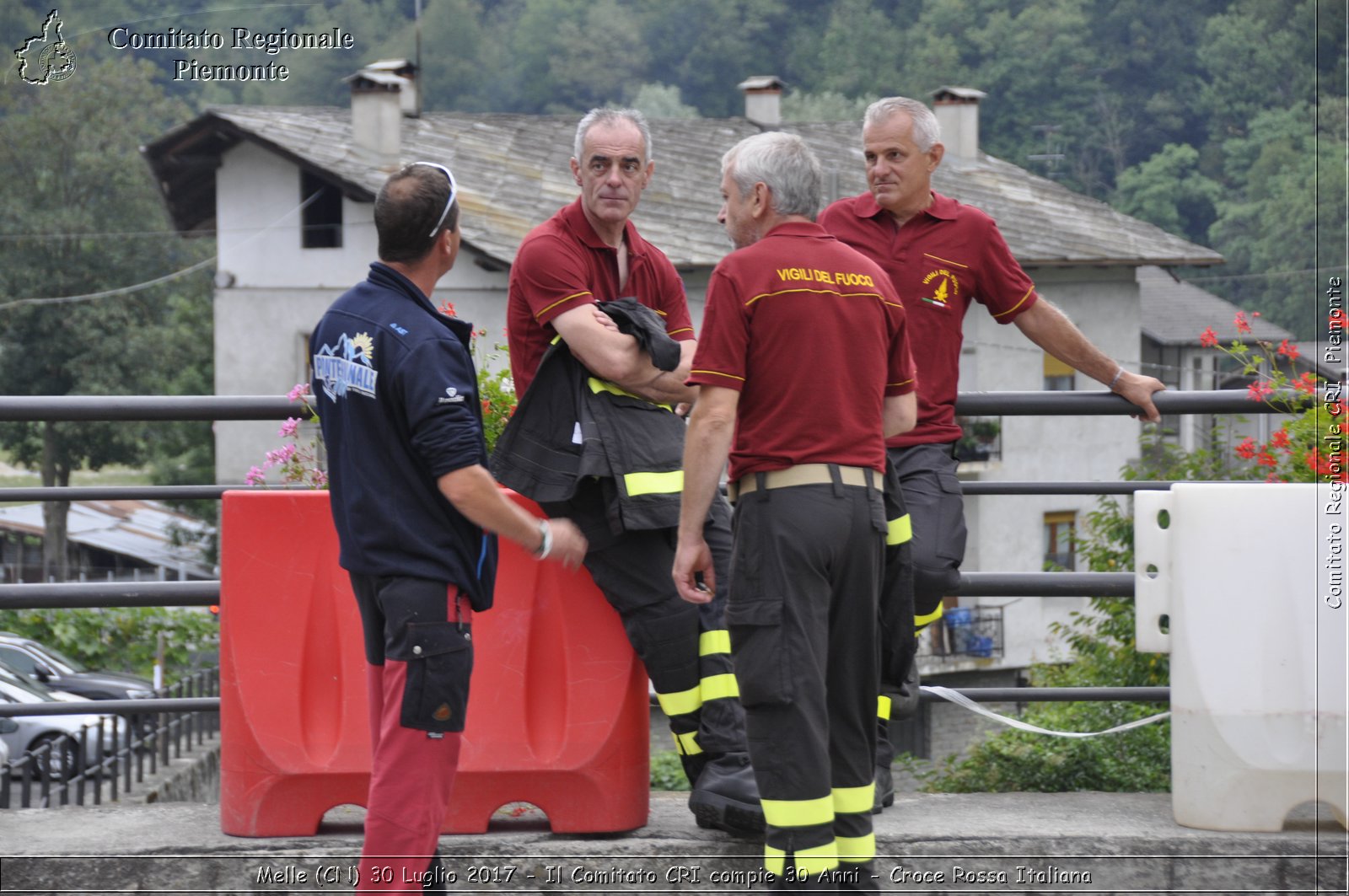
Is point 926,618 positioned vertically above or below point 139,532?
above

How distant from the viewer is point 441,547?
3.85 metres

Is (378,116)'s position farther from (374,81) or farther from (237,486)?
(237,486)

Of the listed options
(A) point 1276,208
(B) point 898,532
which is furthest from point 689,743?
(A) point 1276,208

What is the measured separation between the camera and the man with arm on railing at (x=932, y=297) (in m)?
4.79

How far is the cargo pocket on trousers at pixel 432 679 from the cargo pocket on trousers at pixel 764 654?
705 millimetres

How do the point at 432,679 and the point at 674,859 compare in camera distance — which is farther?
the point at 674,859

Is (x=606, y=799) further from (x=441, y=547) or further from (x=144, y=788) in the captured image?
(x=144, y=788)

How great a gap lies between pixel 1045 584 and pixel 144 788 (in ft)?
19.8

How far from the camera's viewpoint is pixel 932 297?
4.89 meters

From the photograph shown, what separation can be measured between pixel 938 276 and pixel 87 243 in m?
58.2

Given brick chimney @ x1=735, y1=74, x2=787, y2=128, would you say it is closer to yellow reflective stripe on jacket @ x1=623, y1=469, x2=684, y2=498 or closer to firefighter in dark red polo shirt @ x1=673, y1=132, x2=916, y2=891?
yellow reflective stripe on jacket @ x1=623, y1=469, x2=684, y2=498

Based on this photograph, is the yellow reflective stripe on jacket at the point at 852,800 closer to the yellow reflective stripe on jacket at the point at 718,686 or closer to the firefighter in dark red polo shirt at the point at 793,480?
the firefighter in dark red polo shirt at the point at 793,480

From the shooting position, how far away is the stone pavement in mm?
4457

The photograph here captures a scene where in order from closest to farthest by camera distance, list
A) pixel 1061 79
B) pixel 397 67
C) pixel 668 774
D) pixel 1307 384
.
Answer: pixel 1307 384 < pixel 668 774 < pixel 397 67 < pixel 1061 79
